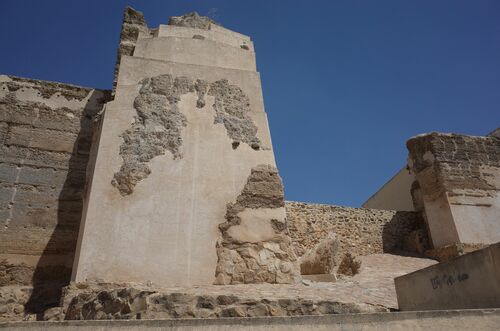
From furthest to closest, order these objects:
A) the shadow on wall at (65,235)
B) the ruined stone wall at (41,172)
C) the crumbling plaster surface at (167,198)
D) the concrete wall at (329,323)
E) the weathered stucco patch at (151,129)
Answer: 1. the ruined stone wall at (41,172)
2. the shadow on wall at (65,235)
3. the weathered stucco patch at (151,129)
4. the crumbling plaster surface at (167,198)
5. the concrete wall at (329,323)

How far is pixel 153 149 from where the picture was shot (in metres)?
5.30

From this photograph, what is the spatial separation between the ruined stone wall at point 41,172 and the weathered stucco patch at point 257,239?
97.4 inches

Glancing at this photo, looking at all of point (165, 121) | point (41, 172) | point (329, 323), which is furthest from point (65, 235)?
point (329, 323)

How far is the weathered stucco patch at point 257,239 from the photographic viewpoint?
473 centimetres

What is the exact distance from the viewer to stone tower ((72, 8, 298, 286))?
461cm

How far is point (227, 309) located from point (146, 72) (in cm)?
405

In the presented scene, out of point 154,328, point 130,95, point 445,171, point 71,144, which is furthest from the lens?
point 445,171

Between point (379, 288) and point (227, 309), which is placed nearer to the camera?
point (227, 309)

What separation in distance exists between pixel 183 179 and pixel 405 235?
8.95m

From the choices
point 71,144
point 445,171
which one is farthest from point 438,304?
point 445,171

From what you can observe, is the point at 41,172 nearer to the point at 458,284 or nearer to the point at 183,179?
the point at 183,179

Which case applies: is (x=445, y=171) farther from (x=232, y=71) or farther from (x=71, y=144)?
(x=71, y=144)

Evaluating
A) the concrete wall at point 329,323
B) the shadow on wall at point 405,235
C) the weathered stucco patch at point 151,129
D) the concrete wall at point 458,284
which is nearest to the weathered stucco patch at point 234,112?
the weathered stucco patch at point 151,129

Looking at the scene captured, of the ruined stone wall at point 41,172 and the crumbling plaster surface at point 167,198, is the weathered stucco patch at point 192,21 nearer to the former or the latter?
the crumbling plaster surface at point 167,198
